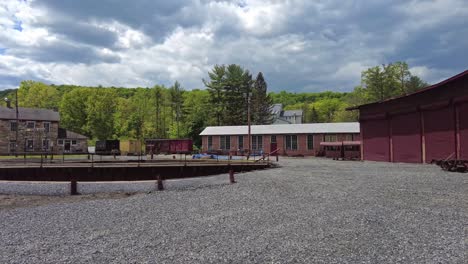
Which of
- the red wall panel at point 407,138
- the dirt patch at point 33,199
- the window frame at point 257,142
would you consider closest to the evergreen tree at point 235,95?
the window frame at point 257,142

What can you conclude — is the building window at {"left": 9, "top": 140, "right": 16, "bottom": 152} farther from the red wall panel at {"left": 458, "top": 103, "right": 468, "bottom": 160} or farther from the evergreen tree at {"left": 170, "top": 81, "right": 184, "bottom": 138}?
the red wall panel at {"left": 458, "top": 103, "right": 468, "bottom": 160}

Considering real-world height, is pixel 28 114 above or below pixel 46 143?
above

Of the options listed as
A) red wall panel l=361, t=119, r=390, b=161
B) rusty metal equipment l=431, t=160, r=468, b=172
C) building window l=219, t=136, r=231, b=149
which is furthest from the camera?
building window l=219, t=136, r=231, b=149

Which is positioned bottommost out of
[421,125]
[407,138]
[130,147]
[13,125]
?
[130,147]

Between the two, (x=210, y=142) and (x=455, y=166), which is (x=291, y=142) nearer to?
(x=210, y=142)

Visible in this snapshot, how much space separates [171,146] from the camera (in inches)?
2313

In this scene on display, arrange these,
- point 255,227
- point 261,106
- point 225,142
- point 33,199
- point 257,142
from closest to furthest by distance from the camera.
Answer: point 255,227, point 33,199, point 257,142, point 225,142, point 261,106

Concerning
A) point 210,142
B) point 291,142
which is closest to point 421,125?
point 291,142

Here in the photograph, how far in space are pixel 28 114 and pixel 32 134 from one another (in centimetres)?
373

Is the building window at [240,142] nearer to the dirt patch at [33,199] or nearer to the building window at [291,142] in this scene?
the building window at [291,142]

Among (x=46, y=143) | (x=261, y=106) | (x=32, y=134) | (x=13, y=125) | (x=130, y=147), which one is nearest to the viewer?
(x=13, y=125)

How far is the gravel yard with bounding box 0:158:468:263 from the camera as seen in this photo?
7.04m

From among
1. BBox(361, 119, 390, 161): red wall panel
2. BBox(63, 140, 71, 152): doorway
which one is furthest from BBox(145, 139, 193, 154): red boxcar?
BBox(361, 119, 390, 161): red wall panel

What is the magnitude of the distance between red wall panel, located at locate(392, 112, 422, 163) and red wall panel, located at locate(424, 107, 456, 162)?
0.99 metres
